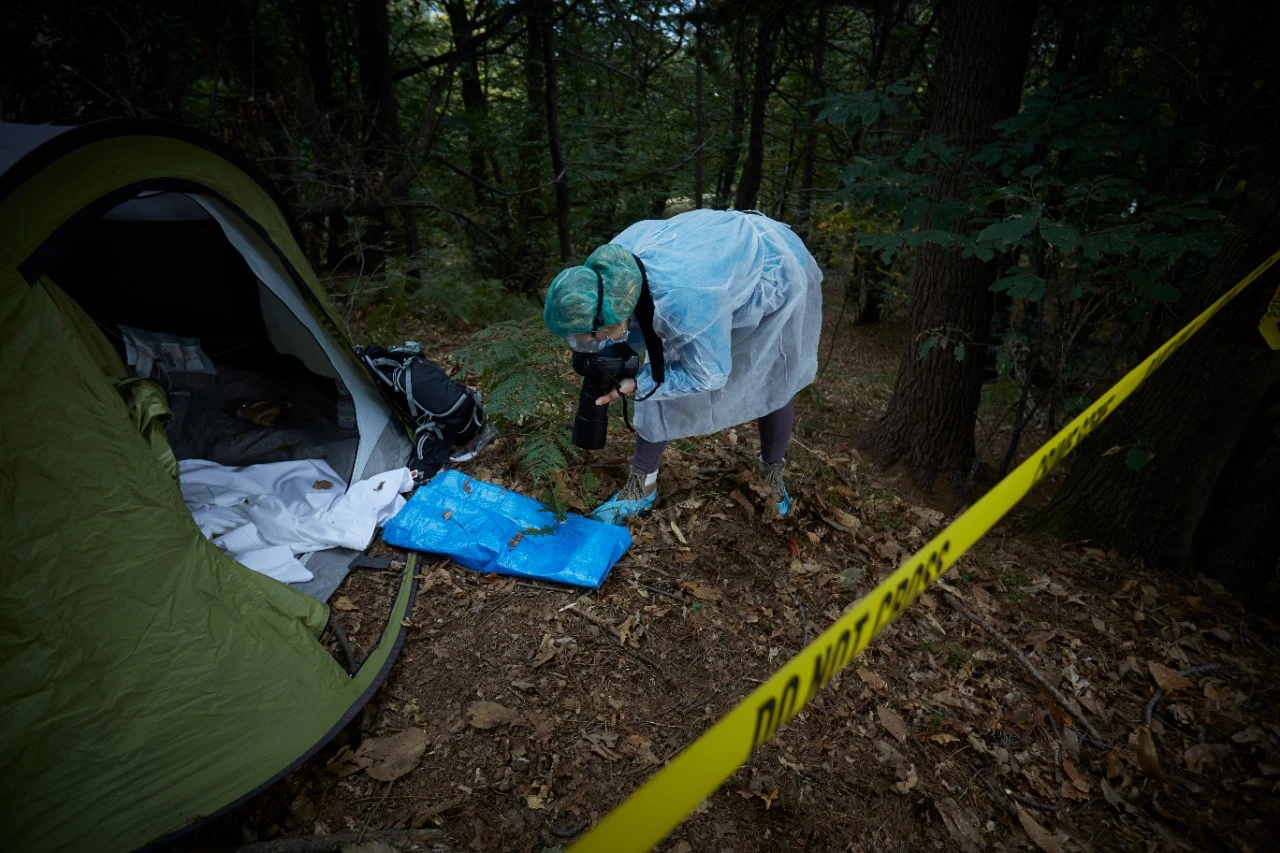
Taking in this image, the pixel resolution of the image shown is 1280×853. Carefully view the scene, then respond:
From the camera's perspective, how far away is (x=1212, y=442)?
9.31 feet

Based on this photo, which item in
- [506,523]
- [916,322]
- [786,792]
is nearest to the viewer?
[786,792]

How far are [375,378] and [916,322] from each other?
3.44 metres

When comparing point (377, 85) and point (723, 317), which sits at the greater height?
point (377, 85)

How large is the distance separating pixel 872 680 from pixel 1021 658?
670mm

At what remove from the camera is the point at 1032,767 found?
2.07m

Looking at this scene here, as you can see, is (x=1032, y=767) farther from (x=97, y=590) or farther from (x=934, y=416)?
(x=97, y=590)

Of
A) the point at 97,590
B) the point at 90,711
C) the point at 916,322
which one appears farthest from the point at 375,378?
the point at 916,322

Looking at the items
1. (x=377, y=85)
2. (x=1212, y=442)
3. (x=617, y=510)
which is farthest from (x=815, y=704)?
(x=377, y=85)

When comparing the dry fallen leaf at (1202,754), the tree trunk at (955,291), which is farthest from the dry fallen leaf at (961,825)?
the tree trunk at (955,291)

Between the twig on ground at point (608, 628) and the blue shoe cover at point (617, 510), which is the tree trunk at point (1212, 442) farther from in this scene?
the twig on ground at point (608, 628)

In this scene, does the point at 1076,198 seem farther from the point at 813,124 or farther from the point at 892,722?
the point at 813,124

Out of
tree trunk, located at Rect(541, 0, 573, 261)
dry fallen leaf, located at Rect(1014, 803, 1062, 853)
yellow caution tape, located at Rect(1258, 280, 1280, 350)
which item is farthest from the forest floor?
tree trunk, located at Rect(541, 0, 573, 261)

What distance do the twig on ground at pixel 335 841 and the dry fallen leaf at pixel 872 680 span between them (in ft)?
5.26

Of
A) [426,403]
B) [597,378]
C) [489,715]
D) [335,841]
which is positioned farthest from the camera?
[426,403]
